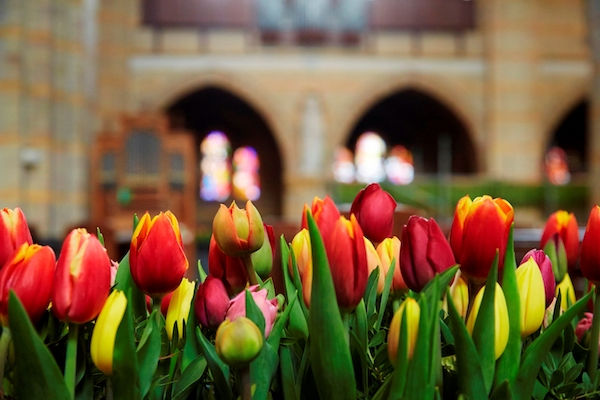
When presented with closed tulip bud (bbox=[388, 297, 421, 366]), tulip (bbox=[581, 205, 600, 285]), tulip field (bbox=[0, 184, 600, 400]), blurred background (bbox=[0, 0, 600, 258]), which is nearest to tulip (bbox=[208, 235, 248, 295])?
tulip field (bbox=[0, 184, 600, 400])

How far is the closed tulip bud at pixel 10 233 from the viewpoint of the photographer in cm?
69

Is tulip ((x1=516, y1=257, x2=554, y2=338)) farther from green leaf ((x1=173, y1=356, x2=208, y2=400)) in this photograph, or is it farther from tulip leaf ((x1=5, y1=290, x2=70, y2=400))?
tulip leaf ((x1=5, y1=290, x2=70, y2=400))

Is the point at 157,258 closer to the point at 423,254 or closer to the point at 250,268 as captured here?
the point at 250,268

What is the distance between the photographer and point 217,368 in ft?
2.20

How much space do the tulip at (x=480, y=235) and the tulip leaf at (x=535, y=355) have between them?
0.09 m

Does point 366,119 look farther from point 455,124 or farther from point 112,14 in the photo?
point 112,14

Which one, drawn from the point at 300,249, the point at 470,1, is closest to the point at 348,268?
the point at 300,249

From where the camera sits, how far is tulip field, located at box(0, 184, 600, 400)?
0.60 meters

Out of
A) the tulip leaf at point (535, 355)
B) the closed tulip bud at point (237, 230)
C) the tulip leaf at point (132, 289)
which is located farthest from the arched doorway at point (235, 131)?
the tulip leaf at point (535, 355)

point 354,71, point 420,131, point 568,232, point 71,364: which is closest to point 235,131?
point 354,71

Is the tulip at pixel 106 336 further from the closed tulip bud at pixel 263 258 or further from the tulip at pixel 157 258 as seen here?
the closed tulip bud at pixel 263 258

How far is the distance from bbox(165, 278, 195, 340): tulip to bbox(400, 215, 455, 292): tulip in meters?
0.25

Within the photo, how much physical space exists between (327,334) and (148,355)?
18 cm

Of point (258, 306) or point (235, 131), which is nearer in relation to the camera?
point (258, 306)
